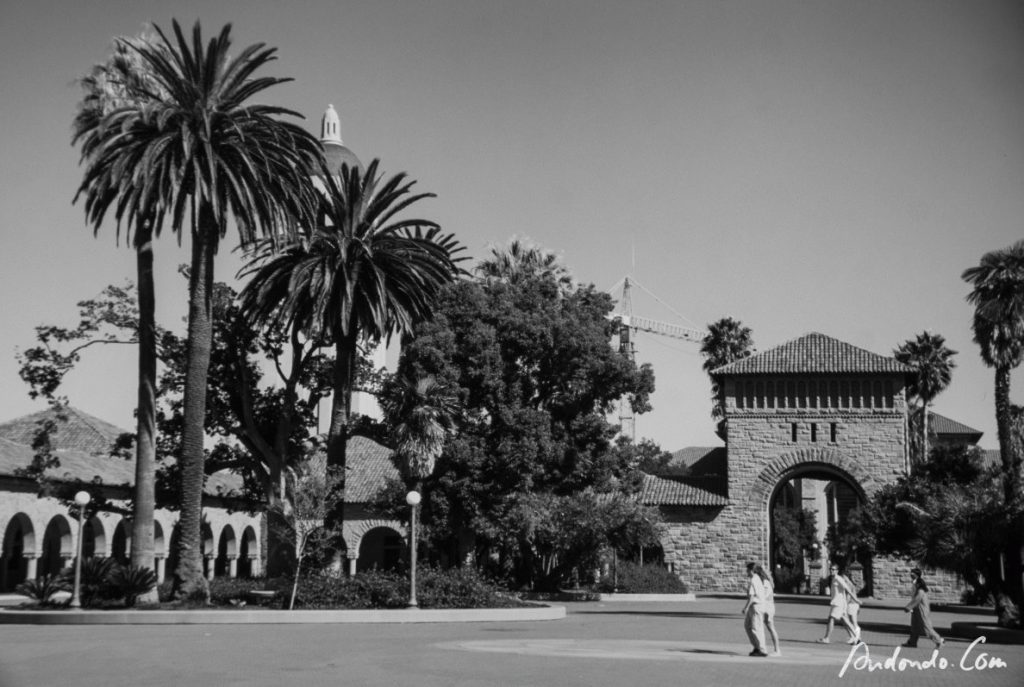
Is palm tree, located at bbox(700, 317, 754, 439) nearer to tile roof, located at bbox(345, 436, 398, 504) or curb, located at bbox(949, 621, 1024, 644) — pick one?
tile roof, located at bbox(345, 436, 398, 504)

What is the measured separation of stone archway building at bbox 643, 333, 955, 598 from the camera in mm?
52938

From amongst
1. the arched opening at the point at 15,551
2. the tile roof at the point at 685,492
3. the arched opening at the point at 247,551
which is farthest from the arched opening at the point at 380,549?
the arched opening at the point at 15,551

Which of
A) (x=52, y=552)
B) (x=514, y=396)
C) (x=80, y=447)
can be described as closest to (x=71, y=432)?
(x=80, y=447)

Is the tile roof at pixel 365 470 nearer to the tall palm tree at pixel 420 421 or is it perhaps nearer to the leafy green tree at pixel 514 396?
the leafy green tree at pixel 514 396

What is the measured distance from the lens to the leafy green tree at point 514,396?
37688 millimetres

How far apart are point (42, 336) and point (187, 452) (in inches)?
411

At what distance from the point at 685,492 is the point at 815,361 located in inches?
366

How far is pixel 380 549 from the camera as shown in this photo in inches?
2322

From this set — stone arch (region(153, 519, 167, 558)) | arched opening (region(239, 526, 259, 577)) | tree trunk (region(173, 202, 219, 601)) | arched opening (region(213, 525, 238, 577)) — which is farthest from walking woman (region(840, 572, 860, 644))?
arched opening (region(239, 526, 259, 577))

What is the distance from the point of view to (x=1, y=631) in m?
22.4

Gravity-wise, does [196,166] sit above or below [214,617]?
above

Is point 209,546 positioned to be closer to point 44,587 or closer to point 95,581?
point 95,581

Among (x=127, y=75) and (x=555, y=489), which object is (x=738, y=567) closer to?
(x=555, y=489)

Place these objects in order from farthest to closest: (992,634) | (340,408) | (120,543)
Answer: (120,543) → (340,408) → (992,634)
